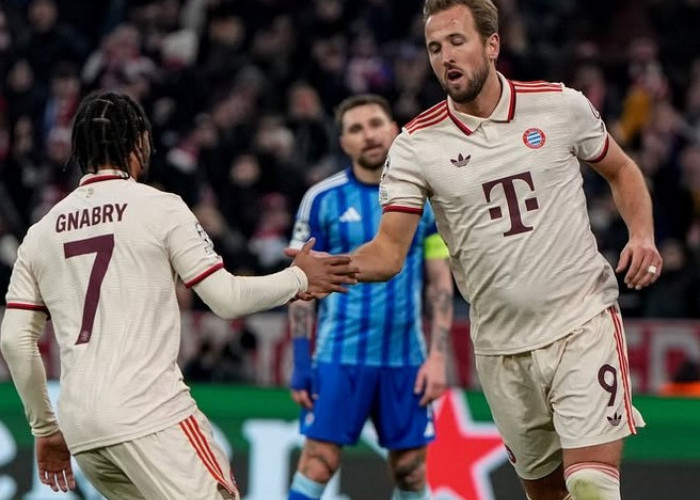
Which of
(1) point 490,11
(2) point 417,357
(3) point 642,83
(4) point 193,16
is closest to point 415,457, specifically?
(2) point 417,357

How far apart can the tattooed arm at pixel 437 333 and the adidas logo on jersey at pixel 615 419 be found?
2012 millimetres

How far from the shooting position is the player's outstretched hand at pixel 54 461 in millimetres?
5387

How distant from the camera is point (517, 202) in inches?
224

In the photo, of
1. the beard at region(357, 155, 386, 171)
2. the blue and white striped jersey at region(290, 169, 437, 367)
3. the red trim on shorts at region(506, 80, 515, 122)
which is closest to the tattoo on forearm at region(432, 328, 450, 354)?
the blue and white striped jersey at region(290, 169, 437, 367)

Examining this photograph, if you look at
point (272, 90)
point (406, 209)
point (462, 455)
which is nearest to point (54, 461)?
point (406, 209)

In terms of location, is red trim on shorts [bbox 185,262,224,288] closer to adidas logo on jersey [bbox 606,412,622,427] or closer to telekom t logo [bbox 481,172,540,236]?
telekom t logo [bbox 481,172,540,236]

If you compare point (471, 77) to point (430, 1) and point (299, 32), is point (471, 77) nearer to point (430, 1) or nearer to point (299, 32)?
point (430, 1)

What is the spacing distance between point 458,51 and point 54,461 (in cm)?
213

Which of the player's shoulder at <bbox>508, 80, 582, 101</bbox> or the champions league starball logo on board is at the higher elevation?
the player's shoulder at <bbox>508, 80, 582, 101</bbox>

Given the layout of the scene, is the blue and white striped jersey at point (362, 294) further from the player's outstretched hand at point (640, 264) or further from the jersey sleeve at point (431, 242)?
the player's outstretched hand at point (640, 264)

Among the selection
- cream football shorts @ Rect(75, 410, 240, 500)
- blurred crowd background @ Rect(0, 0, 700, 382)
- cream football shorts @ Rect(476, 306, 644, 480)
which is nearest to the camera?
cream football shorts @ Rect(75, 410, 240, 500)

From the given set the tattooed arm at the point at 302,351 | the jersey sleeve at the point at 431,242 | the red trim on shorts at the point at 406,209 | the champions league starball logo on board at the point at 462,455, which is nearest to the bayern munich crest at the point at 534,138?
the red trim on shorts at the point at 406,209

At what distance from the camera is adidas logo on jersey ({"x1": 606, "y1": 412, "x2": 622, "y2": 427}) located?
18.4 feet

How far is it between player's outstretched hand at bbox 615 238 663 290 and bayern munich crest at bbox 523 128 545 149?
519 millimetres
